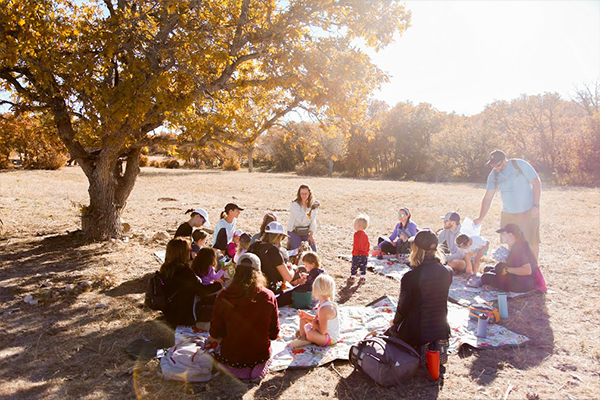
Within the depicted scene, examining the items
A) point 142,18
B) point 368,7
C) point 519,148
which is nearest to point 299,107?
point 368,7

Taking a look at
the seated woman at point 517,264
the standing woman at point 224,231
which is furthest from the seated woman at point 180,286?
the seated woman at point 517,264

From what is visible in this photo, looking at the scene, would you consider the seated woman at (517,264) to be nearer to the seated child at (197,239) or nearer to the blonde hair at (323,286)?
the blonde hair at (323,286)

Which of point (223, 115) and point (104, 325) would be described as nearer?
point (104, 325)

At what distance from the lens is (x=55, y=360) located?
4320mm

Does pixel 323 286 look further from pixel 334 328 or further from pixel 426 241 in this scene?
pixel 426 241

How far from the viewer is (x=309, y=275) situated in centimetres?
573

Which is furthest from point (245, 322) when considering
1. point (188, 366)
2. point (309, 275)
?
point (309, 275)

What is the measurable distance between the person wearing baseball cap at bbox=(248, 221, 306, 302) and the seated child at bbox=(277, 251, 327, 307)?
0.24 feet

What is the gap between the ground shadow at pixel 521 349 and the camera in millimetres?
4246

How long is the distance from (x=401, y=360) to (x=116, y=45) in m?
6.61

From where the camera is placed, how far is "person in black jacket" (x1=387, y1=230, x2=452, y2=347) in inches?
161

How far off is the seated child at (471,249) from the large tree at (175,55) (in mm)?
3245

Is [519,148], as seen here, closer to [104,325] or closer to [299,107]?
[299,107]

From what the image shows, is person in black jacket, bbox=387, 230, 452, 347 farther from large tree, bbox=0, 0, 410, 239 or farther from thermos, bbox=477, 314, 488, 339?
large tree, bbox=0, 0, 410, 239
